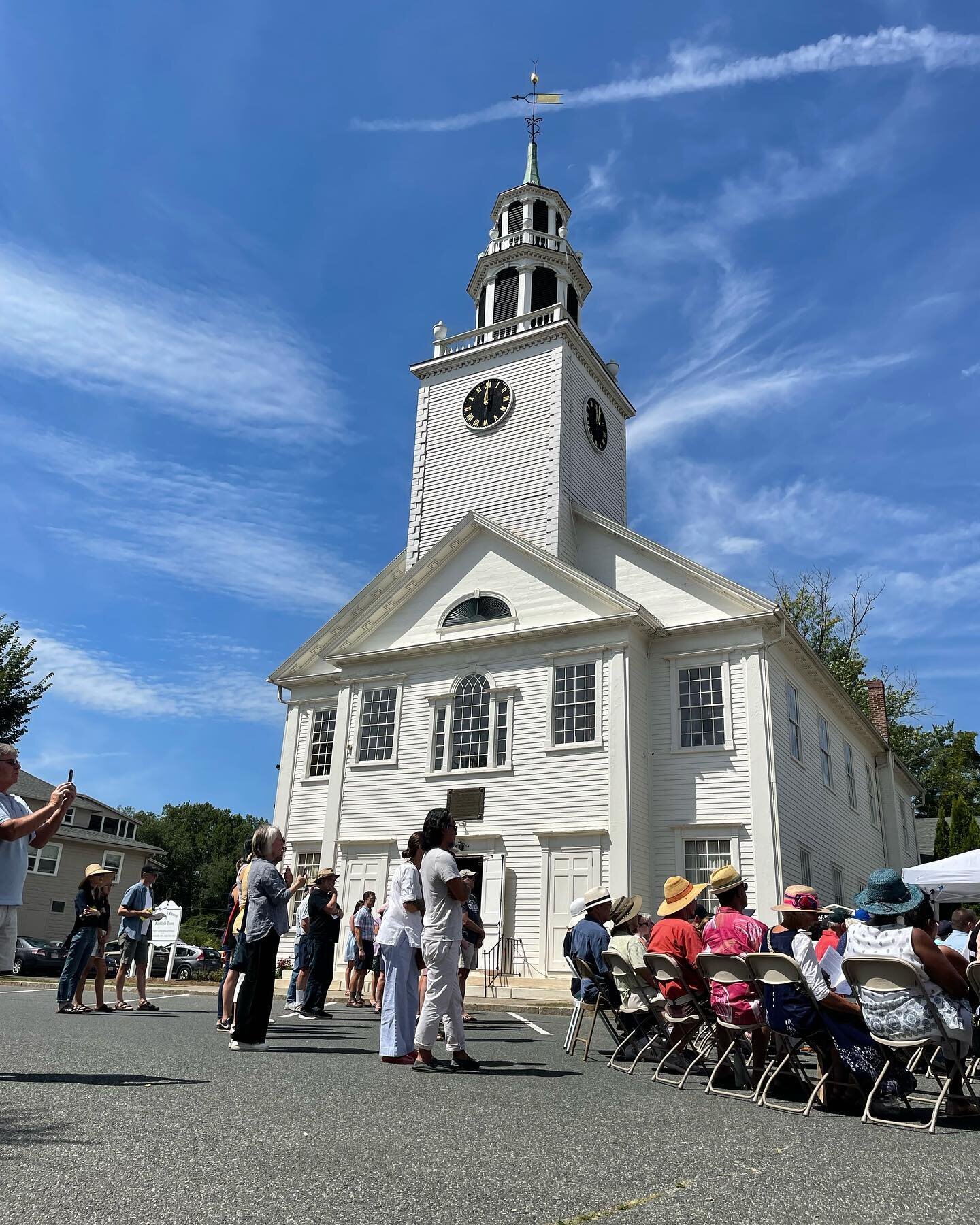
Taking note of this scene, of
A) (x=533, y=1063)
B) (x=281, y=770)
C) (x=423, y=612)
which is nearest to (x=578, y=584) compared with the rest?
(x=423, y=612)

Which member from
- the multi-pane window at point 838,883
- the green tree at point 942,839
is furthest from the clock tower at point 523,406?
the green tree at point 942,839

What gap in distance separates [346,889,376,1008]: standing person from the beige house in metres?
26.2

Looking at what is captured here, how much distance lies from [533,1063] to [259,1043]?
218cm

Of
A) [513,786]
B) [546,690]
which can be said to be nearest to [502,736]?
[513,786]

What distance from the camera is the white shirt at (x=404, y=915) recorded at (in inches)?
274

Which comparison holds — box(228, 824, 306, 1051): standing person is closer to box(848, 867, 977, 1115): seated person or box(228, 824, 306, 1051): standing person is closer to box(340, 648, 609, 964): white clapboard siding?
box(848, 867, 977, 1115): seated person

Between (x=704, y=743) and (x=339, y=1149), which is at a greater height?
(x=704, y=743)

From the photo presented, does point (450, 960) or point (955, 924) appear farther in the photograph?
point (955, 924)

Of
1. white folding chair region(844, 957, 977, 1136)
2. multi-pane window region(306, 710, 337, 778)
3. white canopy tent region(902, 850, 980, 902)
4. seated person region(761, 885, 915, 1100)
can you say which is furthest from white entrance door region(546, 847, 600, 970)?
white folding chair region(844, 957, 977, 1136)

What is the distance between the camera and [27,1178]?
3.16 metres

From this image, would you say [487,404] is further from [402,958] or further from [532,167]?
[402,958]

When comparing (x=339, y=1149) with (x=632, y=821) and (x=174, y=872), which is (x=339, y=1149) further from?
(x=174, y=872)

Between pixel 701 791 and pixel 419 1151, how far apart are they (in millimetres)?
15413

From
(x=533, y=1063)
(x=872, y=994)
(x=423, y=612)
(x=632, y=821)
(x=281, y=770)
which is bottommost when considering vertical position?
(x=533, y=1063)
